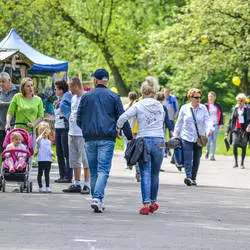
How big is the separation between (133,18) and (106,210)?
157 feet

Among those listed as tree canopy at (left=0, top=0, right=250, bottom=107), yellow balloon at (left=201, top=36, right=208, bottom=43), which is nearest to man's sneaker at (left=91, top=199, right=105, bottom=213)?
tree canopy at (left=0, top=0, right=250, bottom=107)

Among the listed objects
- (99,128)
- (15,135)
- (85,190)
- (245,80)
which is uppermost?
(99,128)

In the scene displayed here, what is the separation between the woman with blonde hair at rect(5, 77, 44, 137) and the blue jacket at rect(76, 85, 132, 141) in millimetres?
2915

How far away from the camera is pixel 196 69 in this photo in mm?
47531

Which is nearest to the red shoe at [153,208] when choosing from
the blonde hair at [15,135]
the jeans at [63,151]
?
the blonde hair at [15,135]

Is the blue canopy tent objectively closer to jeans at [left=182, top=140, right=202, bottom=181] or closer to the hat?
jeans at [left=182, top=140, right=202, bottom=181]

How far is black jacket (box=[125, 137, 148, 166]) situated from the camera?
12844mm

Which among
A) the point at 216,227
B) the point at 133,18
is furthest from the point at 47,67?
the point at 133,18

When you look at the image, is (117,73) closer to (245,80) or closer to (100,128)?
(245,80)

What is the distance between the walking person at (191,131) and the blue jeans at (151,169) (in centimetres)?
519

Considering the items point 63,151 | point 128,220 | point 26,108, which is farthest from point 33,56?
point 128,220

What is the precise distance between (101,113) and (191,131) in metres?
5.78

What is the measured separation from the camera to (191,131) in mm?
18375

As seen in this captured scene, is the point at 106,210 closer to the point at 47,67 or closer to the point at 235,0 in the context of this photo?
the point at 47,67
